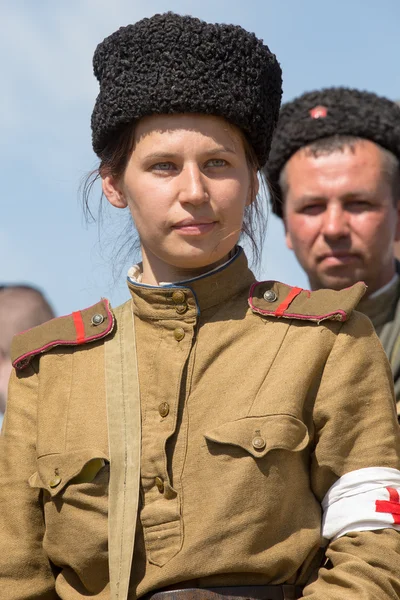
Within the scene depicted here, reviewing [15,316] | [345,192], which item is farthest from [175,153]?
[15,316]

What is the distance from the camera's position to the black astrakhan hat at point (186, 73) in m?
3.49

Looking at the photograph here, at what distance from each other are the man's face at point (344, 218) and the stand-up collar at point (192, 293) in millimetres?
2647

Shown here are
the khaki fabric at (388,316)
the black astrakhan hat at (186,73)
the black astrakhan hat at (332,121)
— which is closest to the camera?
the black astrakhan hat at (186,73)

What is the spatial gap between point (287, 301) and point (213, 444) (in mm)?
545

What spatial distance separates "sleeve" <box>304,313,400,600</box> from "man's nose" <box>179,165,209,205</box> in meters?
0.59

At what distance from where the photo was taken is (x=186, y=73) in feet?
11.5

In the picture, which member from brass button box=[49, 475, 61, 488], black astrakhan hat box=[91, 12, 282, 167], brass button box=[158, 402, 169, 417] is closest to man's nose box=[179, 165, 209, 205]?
black astrakhan hat box=[91, 12, 282, 167]

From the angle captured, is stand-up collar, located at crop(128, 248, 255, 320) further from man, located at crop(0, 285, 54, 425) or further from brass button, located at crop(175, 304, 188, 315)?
man, located at crop(0, 285, 54, 425)

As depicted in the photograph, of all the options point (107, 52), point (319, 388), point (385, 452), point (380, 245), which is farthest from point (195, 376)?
point (380, 245)

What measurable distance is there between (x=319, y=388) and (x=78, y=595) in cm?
95

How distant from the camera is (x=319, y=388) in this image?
133 inches

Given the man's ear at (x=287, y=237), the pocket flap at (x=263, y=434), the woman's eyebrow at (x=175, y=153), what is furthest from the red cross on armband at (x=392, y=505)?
the man's ear at (x=287, y=237)

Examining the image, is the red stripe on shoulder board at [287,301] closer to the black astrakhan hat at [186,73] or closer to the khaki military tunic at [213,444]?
the khaki military tunic at [213,444]

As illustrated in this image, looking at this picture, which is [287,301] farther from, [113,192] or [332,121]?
[332,121]
